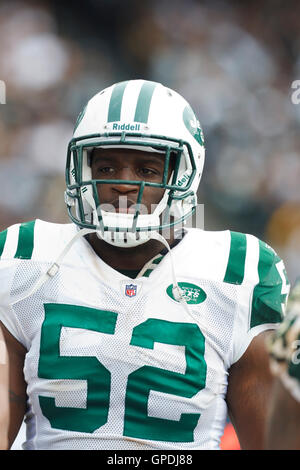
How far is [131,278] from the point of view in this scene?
1.56m

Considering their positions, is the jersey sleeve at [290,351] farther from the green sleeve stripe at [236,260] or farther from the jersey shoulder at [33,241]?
the jersey shoulder at [33,241]

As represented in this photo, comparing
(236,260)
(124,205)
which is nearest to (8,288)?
(124,205)

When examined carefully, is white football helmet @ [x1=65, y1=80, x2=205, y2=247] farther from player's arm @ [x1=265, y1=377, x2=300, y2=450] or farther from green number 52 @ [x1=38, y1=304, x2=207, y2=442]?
player's arm @ [x1=265, y1=377, x2=300, y2=450]

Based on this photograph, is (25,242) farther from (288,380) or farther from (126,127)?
(288,380)

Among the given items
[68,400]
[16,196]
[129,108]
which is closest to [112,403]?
[68,400]

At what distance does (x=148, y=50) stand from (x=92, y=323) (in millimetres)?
2767

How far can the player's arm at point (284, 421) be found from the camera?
851 millimetres

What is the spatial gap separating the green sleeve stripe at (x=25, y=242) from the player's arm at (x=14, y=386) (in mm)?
190

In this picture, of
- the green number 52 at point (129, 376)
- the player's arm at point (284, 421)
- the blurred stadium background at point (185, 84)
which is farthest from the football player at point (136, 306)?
the blurred stadium background at point (185, 84)

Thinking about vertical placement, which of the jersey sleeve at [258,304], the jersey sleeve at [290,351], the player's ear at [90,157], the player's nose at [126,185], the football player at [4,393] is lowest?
the football player at [4,393]

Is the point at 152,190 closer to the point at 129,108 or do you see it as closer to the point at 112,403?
the point at 129,108

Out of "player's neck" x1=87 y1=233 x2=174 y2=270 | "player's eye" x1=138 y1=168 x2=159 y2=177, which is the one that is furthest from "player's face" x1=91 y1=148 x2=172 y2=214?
"player's neck" x1=87 y1=233 x2=174 y2=270

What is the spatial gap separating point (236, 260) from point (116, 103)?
520 mm

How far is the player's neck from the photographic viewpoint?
1596 millimetres
